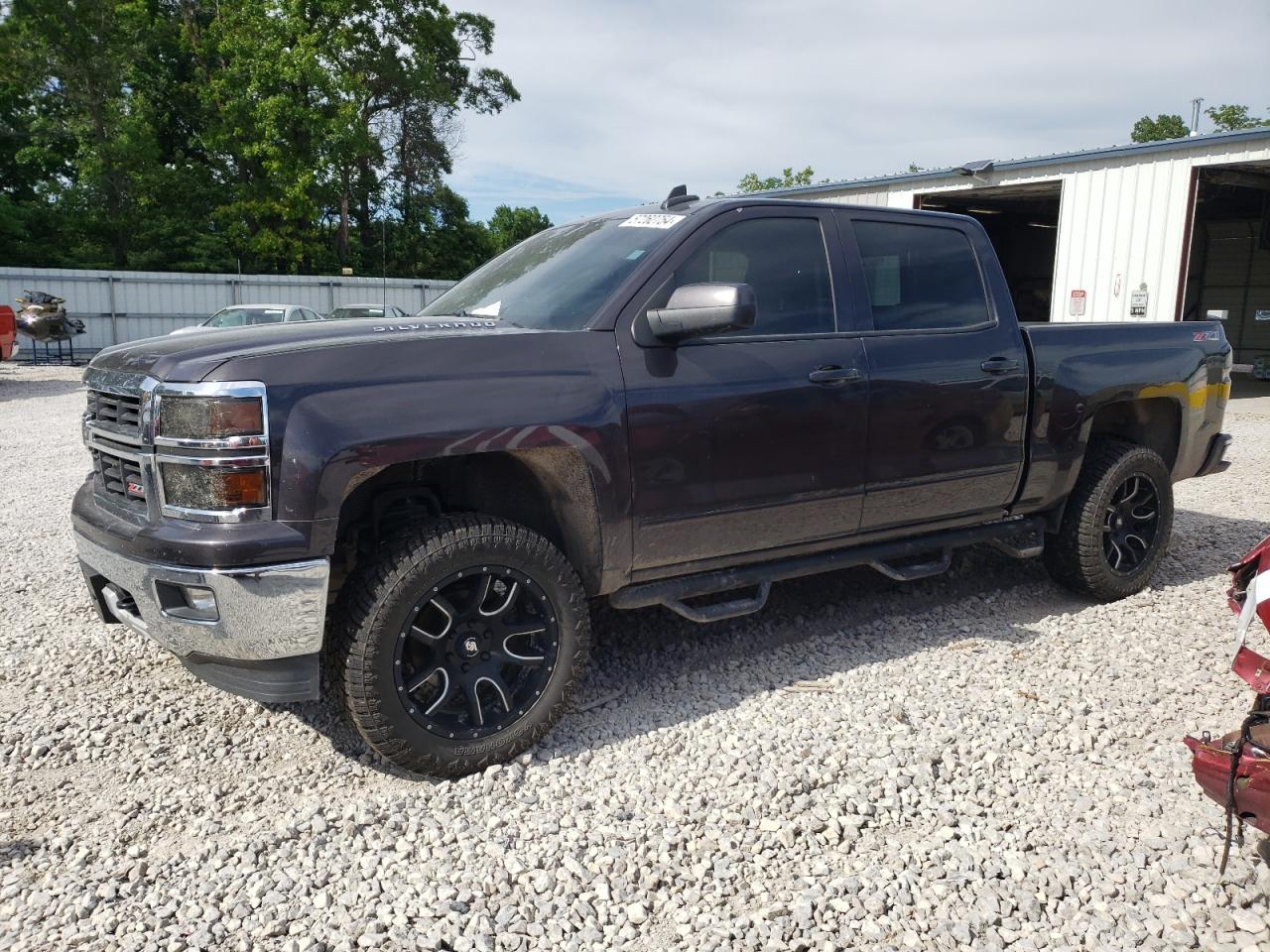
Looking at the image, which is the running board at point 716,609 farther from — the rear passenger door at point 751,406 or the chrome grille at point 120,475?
the chrome grille at point 120,475

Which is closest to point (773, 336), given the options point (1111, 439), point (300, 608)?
point (300, 608)

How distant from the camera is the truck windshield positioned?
12.0 ft

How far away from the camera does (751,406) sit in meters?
3.67

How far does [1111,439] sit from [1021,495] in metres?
0.88

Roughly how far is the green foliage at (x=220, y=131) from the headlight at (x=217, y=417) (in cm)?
3100

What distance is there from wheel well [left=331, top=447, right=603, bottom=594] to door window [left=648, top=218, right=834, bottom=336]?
3.16 feet

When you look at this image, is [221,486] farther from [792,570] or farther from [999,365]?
[999,365]

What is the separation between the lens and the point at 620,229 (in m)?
4.02

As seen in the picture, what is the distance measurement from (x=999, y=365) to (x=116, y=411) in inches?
144

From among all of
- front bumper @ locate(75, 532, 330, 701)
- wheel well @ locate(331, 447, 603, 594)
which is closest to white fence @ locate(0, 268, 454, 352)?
wheel well @ locate(331, 447, 603, 594)

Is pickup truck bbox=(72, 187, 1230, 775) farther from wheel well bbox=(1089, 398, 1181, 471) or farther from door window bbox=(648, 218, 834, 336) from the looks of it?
wheel well bbox=(1089, 398, 1181, 471)

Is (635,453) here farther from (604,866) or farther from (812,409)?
(604,866)

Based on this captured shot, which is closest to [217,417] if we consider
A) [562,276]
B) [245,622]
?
[245,622]

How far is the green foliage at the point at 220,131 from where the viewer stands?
30078 millimetres
